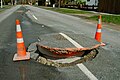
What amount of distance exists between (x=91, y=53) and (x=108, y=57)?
50cm

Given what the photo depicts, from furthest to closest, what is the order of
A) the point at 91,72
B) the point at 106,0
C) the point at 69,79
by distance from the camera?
the point at 106,0 < the point at 91,72 < the point at 69,79

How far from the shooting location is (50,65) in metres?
5.28

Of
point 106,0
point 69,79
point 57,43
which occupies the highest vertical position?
point 106,0

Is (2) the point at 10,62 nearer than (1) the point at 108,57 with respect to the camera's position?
Yes

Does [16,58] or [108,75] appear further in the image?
[16,58]

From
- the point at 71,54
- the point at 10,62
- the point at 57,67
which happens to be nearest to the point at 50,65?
the point at 57,67

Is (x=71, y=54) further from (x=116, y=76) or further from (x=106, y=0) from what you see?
(x=106, y=0)

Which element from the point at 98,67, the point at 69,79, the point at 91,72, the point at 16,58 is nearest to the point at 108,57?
the point at 98,67

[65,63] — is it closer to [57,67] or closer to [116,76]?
[57,67]

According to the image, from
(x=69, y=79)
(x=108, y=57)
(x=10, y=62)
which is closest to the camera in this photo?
(x=69, y=79)

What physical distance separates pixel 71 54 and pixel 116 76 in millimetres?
1486

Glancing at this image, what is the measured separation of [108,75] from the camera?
458 cm

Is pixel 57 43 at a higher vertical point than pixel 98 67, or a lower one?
higher

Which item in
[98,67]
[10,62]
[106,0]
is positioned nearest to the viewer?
[98,67]
